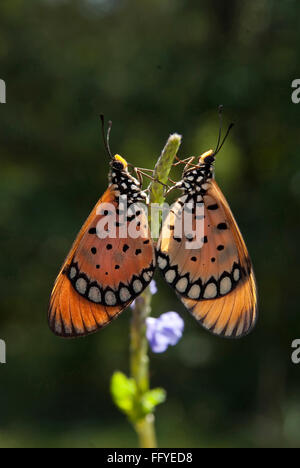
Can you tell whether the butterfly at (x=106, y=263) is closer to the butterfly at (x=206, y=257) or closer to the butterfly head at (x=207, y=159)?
the butterfly at (x=206, y=257)

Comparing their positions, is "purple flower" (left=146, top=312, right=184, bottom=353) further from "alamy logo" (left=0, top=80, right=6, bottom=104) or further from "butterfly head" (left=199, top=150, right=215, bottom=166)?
"alamy logo" (left=0, top=80, right=6, bottom=104)

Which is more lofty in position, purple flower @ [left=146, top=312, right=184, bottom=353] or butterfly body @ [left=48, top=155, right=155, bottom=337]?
butterfly body @ [left=48, top=155, right=155, bottom=337]

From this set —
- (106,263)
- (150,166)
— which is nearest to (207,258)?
(106,263)

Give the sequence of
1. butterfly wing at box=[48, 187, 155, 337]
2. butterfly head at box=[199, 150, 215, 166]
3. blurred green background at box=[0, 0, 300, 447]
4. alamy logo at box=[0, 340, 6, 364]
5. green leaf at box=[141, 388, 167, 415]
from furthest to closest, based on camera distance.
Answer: alamy logo at box=[0, 340, 6, 364], blurred green background at box=[0, 0, 300, 447], butterfly head at box=[199, 150, 215, 166], butterfly wing at box=[48, 187, 155, 337], green leaf at box=[141, 388, 167, 415]

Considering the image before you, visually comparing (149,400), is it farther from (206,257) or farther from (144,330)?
(206,257)

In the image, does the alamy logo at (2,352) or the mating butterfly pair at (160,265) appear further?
the alamy logo at (2,352)

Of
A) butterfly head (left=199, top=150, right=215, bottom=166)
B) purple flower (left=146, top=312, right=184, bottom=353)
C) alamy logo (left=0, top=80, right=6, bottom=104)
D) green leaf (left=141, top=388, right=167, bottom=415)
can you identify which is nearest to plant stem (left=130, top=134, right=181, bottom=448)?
green leaf (left=141, top=388, right=167, bottom=415)

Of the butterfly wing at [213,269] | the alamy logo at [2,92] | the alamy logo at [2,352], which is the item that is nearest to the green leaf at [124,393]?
the butterfly wing at [213,269]
